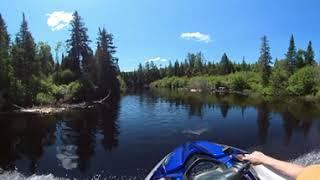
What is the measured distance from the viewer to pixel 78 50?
58.4 m

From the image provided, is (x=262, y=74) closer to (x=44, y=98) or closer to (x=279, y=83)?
(x=279, y=83)

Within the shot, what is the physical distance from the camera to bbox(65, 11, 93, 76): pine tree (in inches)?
2236

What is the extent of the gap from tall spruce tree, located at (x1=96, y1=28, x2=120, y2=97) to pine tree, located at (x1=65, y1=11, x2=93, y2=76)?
106 inches

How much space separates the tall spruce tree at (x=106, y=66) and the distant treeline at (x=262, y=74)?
33.0m

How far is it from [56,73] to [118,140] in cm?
3617

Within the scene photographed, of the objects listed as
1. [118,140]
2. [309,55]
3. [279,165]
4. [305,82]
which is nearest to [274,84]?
[305,82]

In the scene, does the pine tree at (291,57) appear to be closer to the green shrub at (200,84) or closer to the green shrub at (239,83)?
the green shrub at (239,83)

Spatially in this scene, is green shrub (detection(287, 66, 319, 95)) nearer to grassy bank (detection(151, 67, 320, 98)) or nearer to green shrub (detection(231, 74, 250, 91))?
grassy bank (detection(151, 67, 320, 98))

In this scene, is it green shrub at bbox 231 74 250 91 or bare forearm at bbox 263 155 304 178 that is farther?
green shrub at bbox 231 74 250 91

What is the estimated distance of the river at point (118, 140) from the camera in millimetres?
13625

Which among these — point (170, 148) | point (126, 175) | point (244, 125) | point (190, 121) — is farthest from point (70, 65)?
point (126, 175)

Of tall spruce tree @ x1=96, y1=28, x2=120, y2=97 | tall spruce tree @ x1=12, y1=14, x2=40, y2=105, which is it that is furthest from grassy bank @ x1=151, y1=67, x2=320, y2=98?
tall spruce tree @ x1=12, y1=14, x2=40, y2=105

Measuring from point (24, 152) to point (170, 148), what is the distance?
7172 mm

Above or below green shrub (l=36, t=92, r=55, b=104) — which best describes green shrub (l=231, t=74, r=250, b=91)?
above
